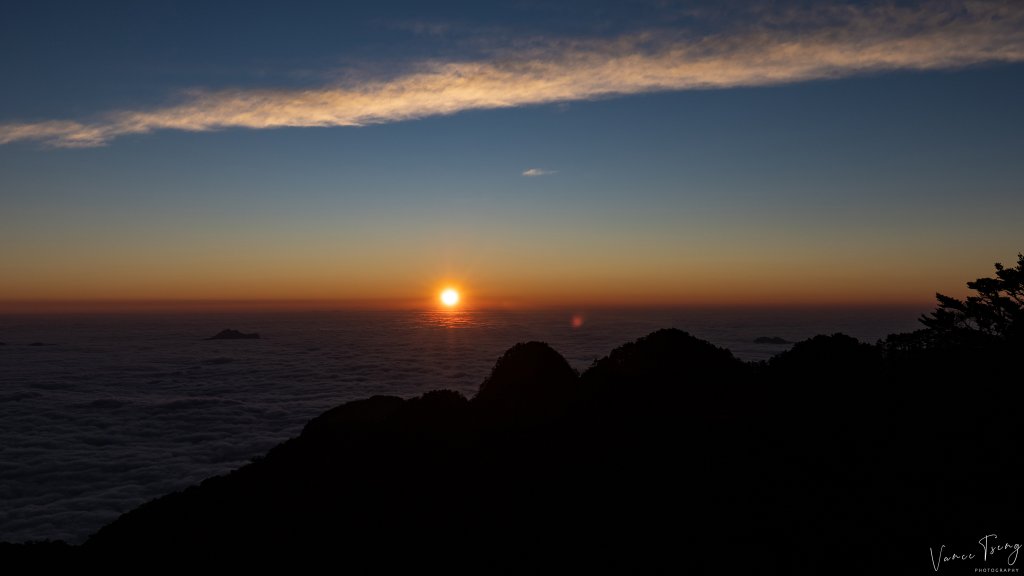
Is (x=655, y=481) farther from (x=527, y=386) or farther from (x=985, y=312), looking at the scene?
(x=985, y=312)

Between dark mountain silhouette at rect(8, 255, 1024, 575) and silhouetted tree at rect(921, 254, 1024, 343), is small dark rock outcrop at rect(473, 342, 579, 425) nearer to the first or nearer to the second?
dark mountain silhouette at rect(8, 255, 1024, 575)

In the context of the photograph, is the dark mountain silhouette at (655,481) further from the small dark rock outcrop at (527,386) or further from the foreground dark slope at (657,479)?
the small dark rock outcrop at (527,386)

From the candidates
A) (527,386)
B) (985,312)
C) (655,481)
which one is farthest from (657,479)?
(985,312)

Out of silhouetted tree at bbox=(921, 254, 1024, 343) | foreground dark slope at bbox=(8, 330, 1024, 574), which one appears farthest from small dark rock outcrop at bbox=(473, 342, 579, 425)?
silhouetted tree at bbox=(921, 254, 1024, 343)

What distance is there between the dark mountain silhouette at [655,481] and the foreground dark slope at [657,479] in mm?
58

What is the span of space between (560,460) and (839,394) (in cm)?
953

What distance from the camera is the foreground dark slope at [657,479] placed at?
39.0ft

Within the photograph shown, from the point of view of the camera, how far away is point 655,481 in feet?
48.8

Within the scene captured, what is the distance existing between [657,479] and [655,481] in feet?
0.29

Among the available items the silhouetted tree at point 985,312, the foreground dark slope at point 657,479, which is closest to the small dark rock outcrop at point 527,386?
the foreground dark slope at point 657,479

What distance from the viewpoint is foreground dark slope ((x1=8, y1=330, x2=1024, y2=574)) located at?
39.0ft

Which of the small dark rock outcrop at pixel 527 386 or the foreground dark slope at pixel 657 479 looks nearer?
the foreground dark slope at pixel 657 479

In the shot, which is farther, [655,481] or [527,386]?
[527,386]

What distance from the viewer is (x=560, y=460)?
55.4ft
